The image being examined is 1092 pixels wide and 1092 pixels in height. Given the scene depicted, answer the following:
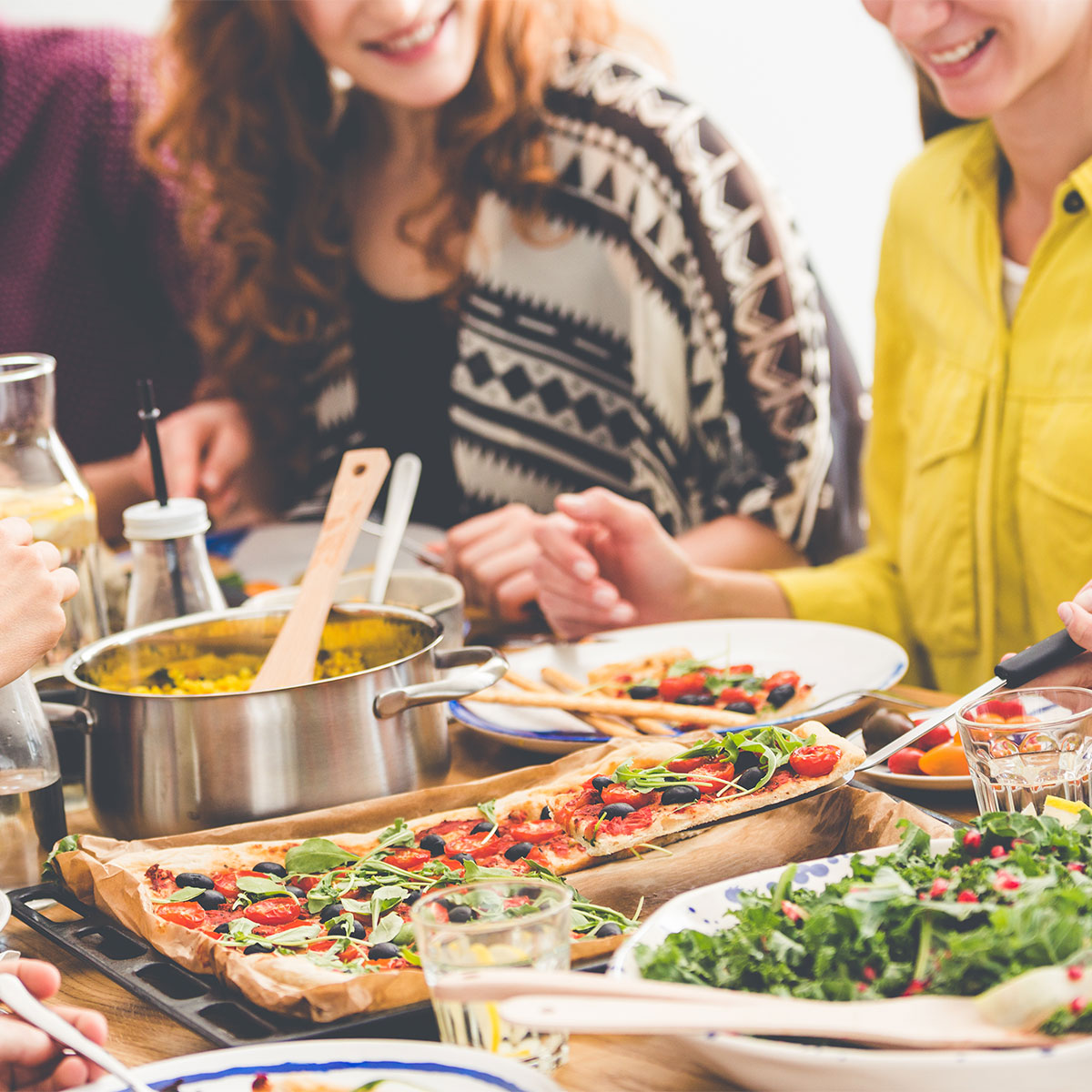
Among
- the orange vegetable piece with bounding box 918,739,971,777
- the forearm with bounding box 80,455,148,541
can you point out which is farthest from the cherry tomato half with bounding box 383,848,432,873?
the forearm with bounding box 80,455,148,541

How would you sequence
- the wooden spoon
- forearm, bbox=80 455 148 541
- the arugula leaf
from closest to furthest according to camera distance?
the arugula leaf → the wooden spoon → forearm, bbox=80 455 148 541

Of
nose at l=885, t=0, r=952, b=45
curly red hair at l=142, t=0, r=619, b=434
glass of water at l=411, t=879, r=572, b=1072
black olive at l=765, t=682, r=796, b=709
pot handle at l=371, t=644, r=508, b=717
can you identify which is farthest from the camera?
curly red hair at l=142, t=0, r=619, b=434

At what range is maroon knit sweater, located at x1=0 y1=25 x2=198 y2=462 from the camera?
318 cm

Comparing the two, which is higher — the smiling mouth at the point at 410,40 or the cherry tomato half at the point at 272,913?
the smiling mouth at the point at 410,40

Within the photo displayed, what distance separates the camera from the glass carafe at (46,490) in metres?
1.44

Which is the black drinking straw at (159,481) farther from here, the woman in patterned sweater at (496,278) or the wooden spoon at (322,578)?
the woman in patterned sweater at (496,278)

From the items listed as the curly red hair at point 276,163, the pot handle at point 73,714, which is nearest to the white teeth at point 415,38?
the curly red hair at point 276,163

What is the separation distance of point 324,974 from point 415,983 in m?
0.06

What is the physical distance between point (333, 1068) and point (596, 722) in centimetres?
69

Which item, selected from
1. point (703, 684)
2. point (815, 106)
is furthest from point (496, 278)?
point (815, 106)

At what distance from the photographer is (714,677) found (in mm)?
1457

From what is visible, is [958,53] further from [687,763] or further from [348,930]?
[348,930]

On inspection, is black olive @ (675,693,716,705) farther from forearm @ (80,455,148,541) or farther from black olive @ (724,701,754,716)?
forearm @ (80,455,148,541)

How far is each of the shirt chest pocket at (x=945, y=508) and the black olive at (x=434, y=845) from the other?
104cm
